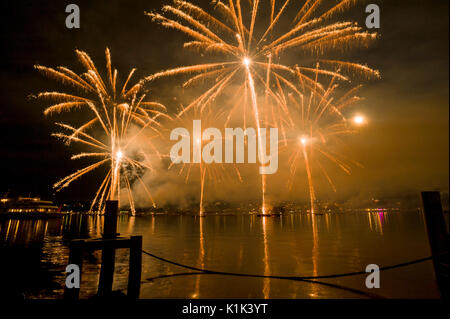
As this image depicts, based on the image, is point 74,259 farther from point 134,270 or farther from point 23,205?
point 23,205

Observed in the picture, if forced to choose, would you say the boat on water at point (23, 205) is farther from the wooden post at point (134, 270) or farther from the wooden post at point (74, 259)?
the wooden post at point (74, 259)

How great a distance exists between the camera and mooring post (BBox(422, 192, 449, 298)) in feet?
20.2

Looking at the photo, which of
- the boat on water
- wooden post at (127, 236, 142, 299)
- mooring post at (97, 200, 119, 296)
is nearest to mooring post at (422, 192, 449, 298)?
wooden post at (127, 236, 142, 299)

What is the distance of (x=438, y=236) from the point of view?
6.34 m

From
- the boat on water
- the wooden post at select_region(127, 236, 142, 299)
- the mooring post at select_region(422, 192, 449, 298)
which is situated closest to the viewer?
the mooring post at select_region(422, 192, 449, 298)

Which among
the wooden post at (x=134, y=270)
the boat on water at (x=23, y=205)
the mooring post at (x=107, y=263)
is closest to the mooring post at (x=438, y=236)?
the wooden post at (x=134, y=270)

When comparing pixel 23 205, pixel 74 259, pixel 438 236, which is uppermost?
pixel 23 205

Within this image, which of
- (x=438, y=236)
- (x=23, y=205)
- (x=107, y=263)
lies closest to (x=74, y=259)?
(x=107, y=263)

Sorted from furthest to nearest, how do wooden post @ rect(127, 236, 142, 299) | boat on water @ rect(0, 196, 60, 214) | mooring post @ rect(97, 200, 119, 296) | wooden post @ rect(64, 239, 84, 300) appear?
1. boat on water @ rect(0, 196, 60, 214)
2. mooring post @ rect(97, 200, 119, 296)
3. wooden post @ rect(127, 236, 142, 299)
4. wooden post @ rect(64, 239, 84, 300)

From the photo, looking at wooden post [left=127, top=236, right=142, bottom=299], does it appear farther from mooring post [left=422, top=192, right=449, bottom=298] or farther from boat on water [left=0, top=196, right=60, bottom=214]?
boat on water [left=0, top=196, right=60, bottom=214]

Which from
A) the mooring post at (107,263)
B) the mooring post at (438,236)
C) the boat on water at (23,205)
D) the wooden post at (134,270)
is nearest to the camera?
the mooring post at (438,236)

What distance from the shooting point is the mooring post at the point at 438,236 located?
20.2 feet
